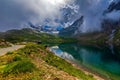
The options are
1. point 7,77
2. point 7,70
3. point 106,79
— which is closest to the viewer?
point 7,77

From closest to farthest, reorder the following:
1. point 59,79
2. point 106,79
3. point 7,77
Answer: point 59,79 < point 7,77 < point 106,79

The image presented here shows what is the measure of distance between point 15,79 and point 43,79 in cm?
364

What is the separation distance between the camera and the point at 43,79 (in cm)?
3134

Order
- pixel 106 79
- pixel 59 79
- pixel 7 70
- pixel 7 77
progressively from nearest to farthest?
pixel 59 79
pixel 7 77
pixel 7 70
pixel 106 79

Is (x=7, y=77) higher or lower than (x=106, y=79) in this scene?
higher

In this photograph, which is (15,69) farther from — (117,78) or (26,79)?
(117,78)

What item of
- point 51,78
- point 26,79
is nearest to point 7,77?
point 26,79

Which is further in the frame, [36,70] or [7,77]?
[36,70]

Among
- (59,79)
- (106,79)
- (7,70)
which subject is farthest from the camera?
(106,79)

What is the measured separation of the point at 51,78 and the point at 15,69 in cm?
571

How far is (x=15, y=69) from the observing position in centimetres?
3431

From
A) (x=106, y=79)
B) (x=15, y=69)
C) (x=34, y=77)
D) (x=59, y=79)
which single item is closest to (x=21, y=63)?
(x=15, y=69)

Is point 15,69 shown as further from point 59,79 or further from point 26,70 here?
point 59,79

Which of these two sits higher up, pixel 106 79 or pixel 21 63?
pixel 21 63
